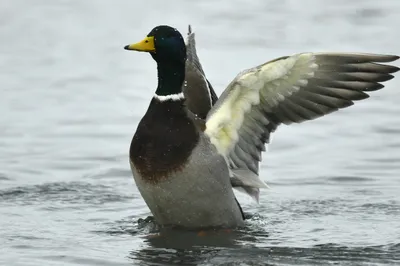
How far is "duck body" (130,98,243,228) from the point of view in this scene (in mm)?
9984

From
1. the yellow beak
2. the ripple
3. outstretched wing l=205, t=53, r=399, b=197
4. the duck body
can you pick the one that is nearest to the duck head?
the yellow beak

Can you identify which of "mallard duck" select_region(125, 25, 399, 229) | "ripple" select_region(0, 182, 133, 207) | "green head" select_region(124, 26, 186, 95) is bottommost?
"ripple" select_region(0, 182, 133, 207)

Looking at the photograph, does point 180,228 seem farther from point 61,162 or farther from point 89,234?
point 61,162

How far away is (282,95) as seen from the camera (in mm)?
10516

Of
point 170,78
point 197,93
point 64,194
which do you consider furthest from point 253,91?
point 64,194

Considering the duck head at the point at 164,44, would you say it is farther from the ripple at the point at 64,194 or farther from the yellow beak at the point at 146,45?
the ripple at the point at 64,194

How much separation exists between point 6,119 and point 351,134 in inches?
150

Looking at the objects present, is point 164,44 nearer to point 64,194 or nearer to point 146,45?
point 146,45

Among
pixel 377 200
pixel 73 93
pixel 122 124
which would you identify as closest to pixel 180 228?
pixel 377 200

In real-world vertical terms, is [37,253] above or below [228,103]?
below

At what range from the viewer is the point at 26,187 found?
11.8m

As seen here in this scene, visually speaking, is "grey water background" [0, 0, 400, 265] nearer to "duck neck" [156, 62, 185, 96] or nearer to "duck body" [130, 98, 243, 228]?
"duck body" [130, 98, 243, 228]

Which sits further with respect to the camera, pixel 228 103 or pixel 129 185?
pixel 129 185

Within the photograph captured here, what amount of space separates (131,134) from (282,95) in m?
3.64
